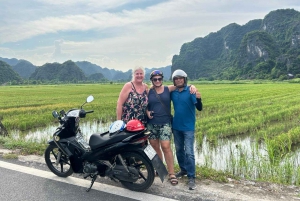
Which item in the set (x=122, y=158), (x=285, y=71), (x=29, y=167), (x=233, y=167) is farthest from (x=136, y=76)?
(x=285, y=71)

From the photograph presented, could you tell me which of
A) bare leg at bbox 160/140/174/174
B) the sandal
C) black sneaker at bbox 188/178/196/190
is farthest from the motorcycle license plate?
black sneaker at bbox 188/178/196/190

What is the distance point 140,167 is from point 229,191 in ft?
3.49

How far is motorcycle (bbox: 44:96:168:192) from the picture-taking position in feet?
10.00

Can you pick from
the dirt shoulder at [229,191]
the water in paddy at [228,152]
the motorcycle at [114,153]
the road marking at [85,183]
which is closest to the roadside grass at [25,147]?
the road marking at [85,183]

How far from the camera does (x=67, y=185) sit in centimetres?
329

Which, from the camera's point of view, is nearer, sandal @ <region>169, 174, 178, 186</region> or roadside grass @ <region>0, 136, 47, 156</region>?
sandal @ <region>169, 174, 178, 186</region>

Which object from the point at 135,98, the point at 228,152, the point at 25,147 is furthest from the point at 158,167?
the point at 228,152

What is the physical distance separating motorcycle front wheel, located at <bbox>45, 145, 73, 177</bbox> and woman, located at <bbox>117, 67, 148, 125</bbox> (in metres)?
1.01

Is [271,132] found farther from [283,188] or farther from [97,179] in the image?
[97,179]

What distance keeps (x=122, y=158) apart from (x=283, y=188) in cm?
189

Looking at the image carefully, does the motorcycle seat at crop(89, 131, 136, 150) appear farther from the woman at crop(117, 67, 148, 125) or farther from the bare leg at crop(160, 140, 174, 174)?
the bare leg at crop(160, 140, 174, 174)

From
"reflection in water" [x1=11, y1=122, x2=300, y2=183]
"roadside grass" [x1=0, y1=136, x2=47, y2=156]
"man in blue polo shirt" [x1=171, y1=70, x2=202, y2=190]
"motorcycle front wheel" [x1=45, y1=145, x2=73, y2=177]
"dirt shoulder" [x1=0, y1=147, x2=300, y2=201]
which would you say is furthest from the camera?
"roadside grass" [x1=0, y1=136, x2=47, y2=156]

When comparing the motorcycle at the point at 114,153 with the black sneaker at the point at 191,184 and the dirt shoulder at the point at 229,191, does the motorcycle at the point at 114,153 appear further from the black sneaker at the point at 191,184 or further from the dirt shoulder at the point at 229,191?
the black sneaker at the point at 191,184

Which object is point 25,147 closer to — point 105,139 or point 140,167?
point 105,139
